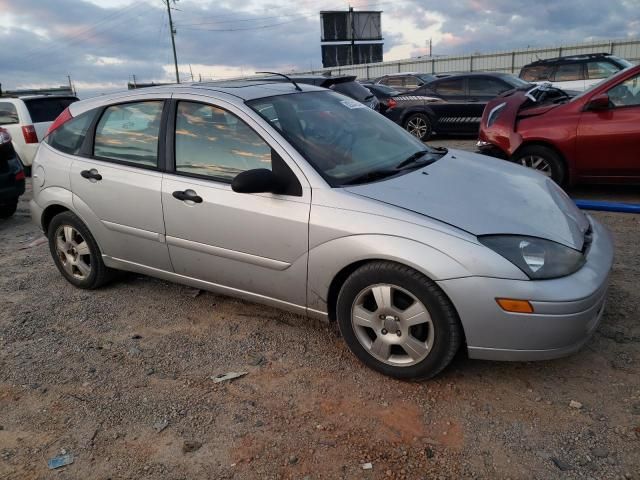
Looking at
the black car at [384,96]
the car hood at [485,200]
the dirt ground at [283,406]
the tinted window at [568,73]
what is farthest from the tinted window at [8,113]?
the tinted window at [568,73]

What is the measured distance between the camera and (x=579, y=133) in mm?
5996

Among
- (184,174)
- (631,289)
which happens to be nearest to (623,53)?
(631,289)

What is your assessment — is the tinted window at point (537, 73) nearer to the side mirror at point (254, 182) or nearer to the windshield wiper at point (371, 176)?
the windshield wiper at point (371, 176)

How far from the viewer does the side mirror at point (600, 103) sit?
580 cm

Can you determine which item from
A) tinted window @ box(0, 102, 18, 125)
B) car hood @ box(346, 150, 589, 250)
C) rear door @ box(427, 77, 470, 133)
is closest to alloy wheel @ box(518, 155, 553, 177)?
car hood @ box(346, 150, 589, 250)

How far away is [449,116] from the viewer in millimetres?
11945

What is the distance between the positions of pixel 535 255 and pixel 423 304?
1.98 feet

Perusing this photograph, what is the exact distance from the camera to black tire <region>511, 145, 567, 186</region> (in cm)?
626

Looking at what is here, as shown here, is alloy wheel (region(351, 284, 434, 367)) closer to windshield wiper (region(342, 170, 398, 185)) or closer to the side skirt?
the side skirt

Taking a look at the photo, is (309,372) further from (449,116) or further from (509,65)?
(509,65)

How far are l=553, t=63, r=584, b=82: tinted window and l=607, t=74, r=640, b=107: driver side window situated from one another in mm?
8024

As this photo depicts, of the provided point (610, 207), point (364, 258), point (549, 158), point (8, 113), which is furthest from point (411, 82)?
point (364, 258)

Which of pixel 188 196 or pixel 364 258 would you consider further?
pixel 188 196

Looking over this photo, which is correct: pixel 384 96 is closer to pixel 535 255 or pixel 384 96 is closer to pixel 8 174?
pixel 8 174
